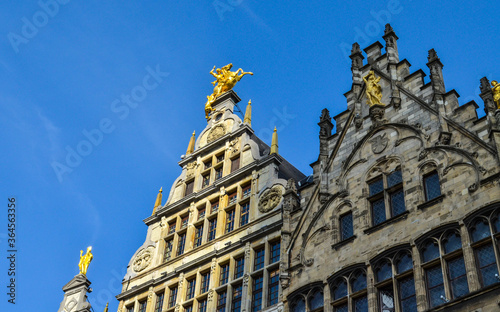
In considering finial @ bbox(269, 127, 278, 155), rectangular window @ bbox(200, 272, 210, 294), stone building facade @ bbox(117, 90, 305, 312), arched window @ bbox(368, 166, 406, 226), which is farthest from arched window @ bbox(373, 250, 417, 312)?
finial @ bbox(269, 127, 278, 155)

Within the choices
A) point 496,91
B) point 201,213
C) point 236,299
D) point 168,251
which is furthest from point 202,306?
point 496,91

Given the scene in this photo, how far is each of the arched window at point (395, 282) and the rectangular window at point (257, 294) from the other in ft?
19.1

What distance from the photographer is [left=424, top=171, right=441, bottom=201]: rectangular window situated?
84.2 feet

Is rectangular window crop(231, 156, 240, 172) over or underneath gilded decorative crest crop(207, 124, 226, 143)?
underneath

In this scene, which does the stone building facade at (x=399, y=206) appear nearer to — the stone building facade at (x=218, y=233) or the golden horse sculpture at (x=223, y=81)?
the stone building facade at (x=218, y=233)

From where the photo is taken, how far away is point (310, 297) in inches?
1051

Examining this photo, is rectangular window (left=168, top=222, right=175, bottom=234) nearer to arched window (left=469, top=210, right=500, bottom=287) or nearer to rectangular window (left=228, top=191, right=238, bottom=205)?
rectangular window (left=228, top=191, right=238, bottom=205)

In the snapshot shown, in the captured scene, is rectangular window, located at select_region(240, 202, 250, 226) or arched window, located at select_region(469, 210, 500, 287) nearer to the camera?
arched window, located at select_region(469, 210, 500, 287)

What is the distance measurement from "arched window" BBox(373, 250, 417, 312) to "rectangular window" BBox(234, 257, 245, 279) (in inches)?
286

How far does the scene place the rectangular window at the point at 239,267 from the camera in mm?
31188

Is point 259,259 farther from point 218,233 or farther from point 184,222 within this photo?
point 184,222

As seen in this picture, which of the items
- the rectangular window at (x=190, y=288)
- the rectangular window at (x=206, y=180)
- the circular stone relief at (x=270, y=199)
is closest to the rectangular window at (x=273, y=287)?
the circular stone relief at (x=270, y=199)

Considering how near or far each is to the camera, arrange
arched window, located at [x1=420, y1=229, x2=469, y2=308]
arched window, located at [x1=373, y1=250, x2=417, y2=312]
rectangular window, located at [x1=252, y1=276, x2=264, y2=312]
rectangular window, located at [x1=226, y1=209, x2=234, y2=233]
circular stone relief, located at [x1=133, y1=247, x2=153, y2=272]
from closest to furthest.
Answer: arched window, located at [x1=420, y1=229, x2=469, y2=308], arched window, located at [x1=373, y1=250, x2=417, y2=312], rectangular window, located at [x1=252, y1=276, x2=264, y2=312], rectangular window, located at [x1=226, y1=209, x2=234, y2=233], circular stone relief, located at [x1=133, y1=247, x2=153, y2=272]

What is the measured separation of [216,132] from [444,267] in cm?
1698
